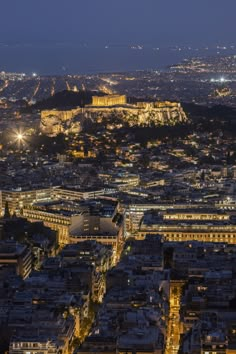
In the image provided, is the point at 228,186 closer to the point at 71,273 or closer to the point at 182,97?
the point at 71,273

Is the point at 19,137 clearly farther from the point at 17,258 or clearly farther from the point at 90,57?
the point at 90,57

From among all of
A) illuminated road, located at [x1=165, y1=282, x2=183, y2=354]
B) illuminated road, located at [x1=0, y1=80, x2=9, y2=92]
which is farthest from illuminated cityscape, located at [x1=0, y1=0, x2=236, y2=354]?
illuminated road, located at [x1=0, y1=80, x2=9, y2=92]

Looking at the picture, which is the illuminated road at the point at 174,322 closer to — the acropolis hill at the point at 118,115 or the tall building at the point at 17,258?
the tall building at the point at 17,258

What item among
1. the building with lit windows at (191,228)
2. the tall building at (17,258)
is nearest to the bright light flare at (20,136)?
the building with lit windows at (191,228)

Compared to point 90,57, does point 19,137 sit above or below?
below

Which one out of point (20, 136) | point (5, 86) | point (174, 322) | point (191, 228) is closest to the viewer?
point (174, 322)

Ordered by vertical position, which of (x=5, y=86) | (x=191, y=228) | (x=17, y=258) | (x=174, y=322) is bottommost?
(x=174, y=322)

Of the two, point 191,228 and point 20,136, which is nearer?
point 191,228

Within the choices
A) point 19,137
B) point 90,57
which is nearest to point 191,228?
point 19,137
